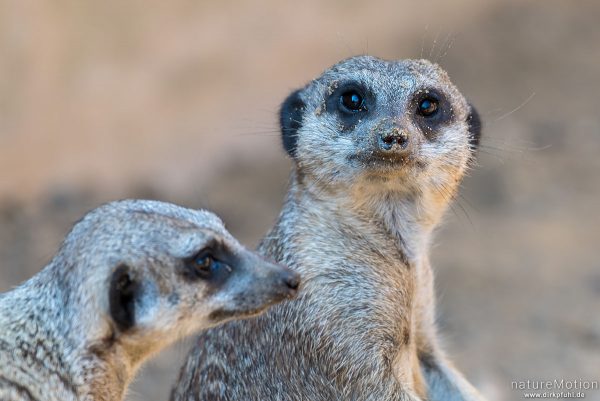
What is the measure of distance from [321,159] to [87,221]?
3.40 ft

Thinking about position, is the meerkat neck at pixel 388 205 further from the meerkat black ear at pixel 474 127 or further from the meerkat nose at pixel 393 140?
the meerkat black ear at pixel 474 127

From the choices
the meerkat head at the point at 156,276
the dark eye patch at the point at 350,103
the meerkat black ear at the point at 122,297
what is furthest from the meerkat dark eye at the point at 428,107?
the meerkat black ear at the point at 122,297

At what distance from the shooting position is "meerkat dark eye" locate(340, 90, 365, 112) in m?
4.57

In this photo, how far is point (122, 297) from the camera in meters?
3.67

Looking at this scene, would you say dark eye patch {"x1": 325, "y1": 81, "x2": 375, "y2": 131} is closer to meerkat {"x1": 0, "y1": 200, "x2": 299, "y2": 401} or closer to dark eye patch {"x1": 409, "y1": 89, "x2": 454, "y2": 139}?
dark eye patch {"x1": 409, "y1": 89, "x2": 454, "y2": 139}

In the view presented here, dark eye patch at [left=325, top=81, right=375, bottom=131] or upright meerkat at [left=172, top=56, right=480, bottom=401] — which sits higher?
dark eye patch at [left=325, top=81, right=375, bottom=131]

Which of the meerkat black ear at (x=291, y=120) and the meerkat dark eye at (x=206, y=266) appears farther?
the meerkat black ear at (x=291, y=120)

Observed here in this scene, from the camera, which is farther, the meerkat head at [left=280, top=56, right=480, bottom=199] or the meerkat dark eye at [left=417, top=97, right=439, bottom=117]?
the meerkat dark eye at [left=417, top=97, right=439, bottom=117]

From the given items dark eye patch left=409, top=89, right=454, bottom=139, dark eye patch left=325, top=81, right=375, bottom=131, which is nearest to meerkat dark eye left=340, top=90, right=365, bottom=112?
dark eye patch left=325, top=81, right=375, bottom=131

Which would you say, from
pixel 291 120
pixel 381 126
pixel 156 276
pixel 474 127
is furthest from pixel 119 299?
pixel 474 127

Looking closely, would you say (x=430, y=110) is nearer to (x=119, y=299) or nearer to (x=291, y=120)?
(x=291, y=120)

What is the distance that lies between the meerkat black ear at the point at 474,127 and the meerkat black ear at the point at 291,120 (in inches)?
26.4

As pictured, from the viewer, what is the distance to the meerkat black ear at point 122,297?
364 centimetres

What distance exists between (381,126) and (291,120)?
1.69 feet
